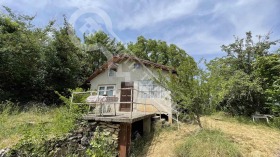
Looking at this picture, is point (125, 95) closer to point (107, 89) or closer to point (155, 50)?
point (107, 89)

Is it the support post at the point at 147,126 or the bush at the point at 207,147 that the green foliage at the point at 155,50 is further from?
the bush at the point at 207,147

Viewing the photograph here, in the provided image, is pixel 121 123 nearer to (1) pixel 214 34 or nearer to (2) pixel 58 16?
(1) pixel 214 34

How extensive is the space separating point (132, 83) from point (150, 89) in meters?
1.41

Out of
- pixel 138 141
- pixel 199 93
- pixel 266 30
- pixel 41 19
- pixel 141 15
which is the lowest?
pixel 138 141

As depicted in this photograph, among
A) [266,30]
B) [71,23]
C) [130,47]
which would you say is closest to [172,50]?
[130,47]

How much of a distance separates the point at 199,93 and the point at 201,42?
643 centimetres

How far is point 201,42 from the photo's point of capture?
12828 millimetres

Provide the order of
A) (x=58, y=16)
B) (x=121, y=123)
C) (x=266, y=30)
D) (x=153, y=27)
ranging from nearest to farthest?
(x=121, y=123), (x=153, y=27), (x=266, y=30), (x=58, y=16)

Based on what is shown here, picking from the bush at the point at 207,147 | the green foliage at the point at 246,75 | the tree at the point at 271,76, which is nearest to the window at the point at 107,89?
the green foliage at the point at 246,75

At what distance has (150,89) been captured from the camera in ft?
38.8

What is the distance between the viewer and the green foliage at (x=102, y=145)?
5972mm

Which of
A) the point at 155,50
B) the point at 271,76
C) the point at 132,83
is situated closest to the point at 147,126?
the point at 132,83

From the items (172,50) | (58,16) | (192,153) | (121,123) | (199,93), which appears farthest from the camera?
(172,50)

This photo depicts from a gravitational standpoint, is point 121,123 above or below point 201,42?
below
